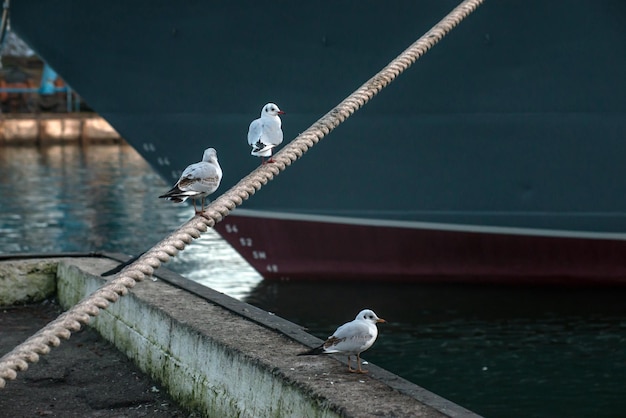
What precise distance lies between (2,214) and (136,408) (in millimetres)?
13928

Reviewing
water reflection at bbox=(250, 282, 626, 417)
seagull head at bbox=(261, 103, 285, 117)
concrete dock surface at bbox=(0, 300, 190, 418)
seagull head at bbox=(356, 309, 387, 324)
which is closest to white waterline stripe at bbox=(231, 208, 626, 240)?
water reflection at bbox=(250, 282, 626, 417)

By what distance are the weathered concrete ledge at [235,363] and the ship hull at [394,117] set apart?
4.10 metres

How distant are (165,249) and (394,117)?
603 cm

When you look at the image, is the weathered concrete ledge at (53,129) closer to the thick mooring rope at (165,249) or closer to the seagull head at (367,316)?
the thick mooring rope at (165,249)

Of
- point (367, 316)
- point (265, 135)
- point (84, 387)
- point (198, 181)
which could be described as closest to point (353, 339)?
point (367, 316)

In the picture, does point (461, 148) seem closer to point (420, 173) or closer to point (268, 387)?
point (420, 173)

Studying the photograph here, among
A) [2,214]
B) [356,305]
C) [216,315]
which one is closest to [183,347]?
[216,315]

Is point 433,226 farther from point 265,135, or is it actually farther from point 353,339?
point 353,339

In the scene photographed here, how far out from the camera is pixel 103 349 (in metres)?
6.21

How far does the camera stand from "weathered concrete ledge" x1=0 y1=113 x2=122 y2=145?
41.2 m

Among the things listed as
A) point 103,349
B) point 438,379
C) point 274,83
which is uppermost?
point 274,83

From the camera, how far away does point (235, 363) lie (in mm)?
4797

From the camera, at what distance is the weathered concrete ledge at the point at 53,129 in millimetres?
41156

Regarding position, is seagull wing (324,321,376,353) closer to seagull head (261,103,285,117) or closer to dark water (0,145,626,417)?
seagull head (261,103,285,117)
